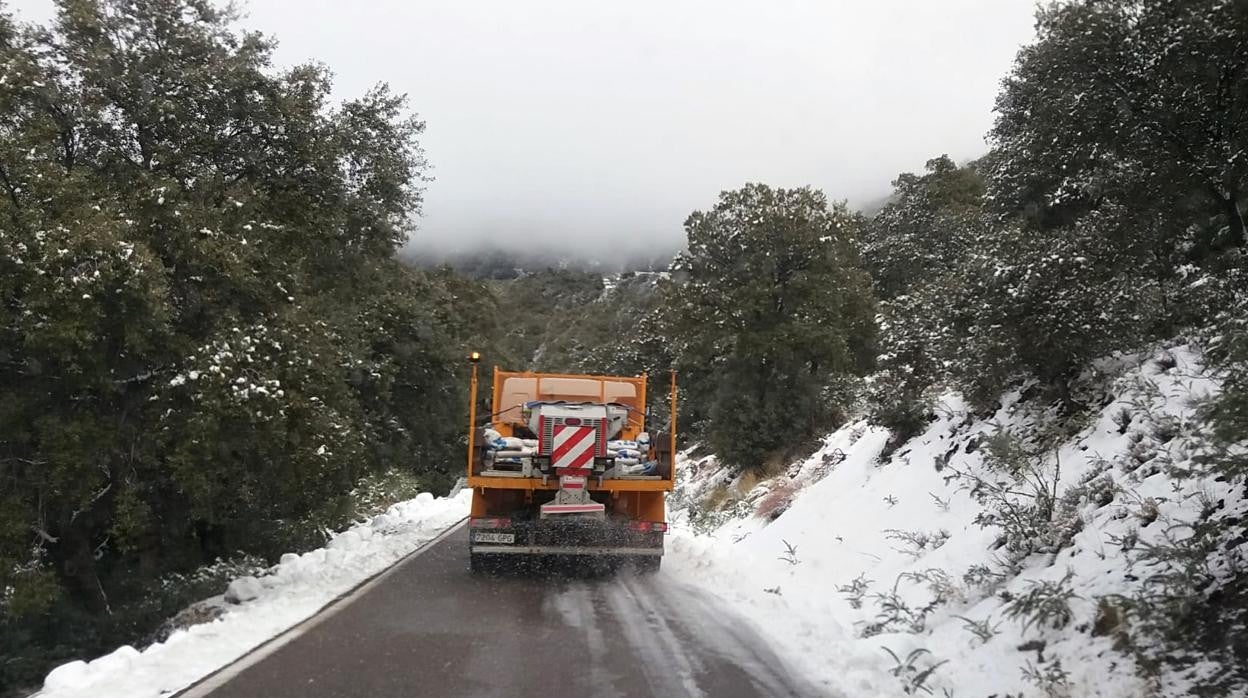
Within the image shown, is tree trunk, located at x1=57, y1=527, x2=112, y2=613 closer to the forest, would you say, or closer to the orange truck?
the forest

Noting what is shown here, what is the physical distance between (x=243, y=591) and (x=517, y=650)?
4.42 m

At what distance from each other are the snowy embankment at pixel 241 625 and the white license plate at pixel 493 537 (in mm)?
1559

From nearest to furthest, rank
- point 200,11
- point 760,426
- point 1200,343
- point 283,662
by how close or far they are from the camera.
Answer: point 283,662 → point 1200,343 → point 200,11 → point 760,426

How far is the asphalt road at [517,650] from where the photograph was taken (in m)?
6.08

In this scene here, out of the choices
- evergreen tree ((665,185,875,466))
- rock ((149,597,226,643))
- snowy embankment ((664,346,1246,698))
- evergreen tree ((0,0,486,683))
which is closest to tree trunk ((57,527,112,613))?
evergreen tree ((0,0,486,683))

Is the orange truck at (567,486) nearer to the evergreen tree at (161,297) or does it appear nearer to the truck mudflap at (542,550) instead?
the truck mudflap at (542,550)

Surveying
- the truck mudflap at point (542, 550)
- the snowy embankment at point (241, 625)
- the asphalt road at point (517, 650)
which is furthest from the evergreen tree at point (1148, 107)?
the snowy embankment at point (241, 625)

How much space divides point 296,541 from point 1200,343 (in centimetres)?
1444

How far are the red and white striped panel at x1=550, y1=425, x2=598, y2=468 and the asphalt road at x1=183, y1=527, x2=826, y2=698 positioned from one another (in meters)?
1.53

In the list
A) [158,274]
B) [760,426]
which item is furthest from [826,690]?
[760,426]

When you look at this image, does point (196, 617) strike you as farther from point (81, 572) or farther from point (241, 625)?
point (81, 572)

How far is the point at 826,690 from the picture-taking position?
608 centimetres

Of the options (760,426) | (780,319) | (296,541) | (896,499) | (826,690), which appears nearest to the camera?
(826,690)

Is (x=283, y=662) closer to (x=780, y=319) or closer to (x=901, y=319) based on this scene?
(x=901, y=319)
